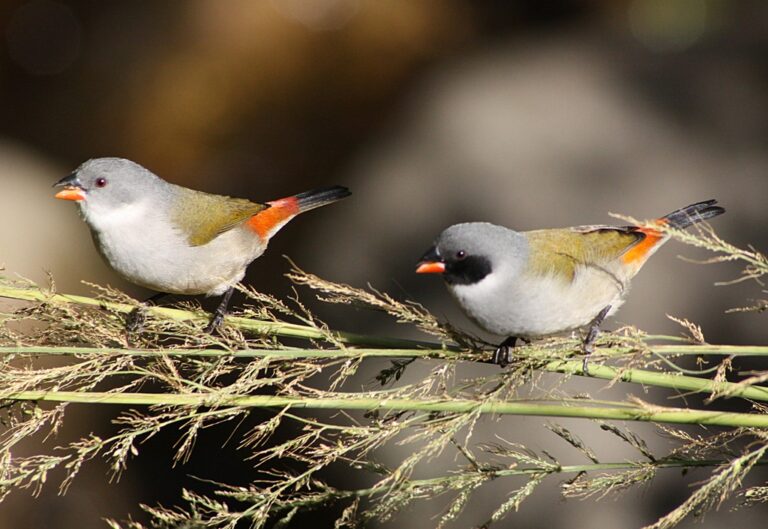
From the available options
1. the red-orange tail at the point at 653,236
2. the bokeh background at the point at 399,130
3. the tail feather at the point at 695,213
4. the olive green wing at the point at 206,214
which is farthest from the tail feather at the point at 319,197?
the bokeh background at the point at 399,130

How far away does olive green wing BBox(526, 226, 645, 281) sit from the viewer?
94.3 inches

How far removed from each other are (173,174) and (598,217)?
3.25m

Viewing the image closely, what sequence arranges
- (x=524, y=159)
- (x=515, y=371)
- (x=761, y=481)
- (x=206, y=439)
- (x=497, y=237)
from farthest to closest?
(x=206, y=439)
(x=524, y=159)
(x=761, y=481)
(x=497, y=237)
(x=515, y=371)

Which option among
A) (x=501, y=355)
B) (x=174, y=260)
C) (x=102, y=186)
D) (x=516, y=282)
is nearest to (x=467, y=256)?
(x=516, y=282)

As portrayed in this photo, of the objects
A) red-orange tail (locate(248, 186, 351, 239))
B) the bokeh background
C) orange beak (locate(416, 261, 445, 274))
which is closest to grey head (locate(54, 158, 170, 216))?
red-orange tail (locate(248, 186, 351, 239))

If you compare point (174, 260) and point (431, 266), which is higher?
point (431, 266)

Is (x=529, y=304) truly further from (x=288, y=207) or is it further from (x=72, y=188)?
(x=72, y=188)

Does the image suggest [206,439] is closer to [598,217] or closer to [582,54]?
[598,217]

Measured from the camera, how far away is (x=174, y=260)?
8.66ft

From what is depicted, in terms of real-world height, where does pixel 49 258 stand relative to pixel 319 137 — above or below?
below

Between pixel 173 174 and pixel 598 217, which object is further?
A: pixel 173 174

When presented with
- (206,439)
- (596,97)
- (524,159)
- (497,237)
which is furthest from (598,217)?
(206,439)

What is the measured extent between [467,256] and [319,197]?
0.83 meters

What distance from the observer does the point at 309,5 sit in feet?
20.8
